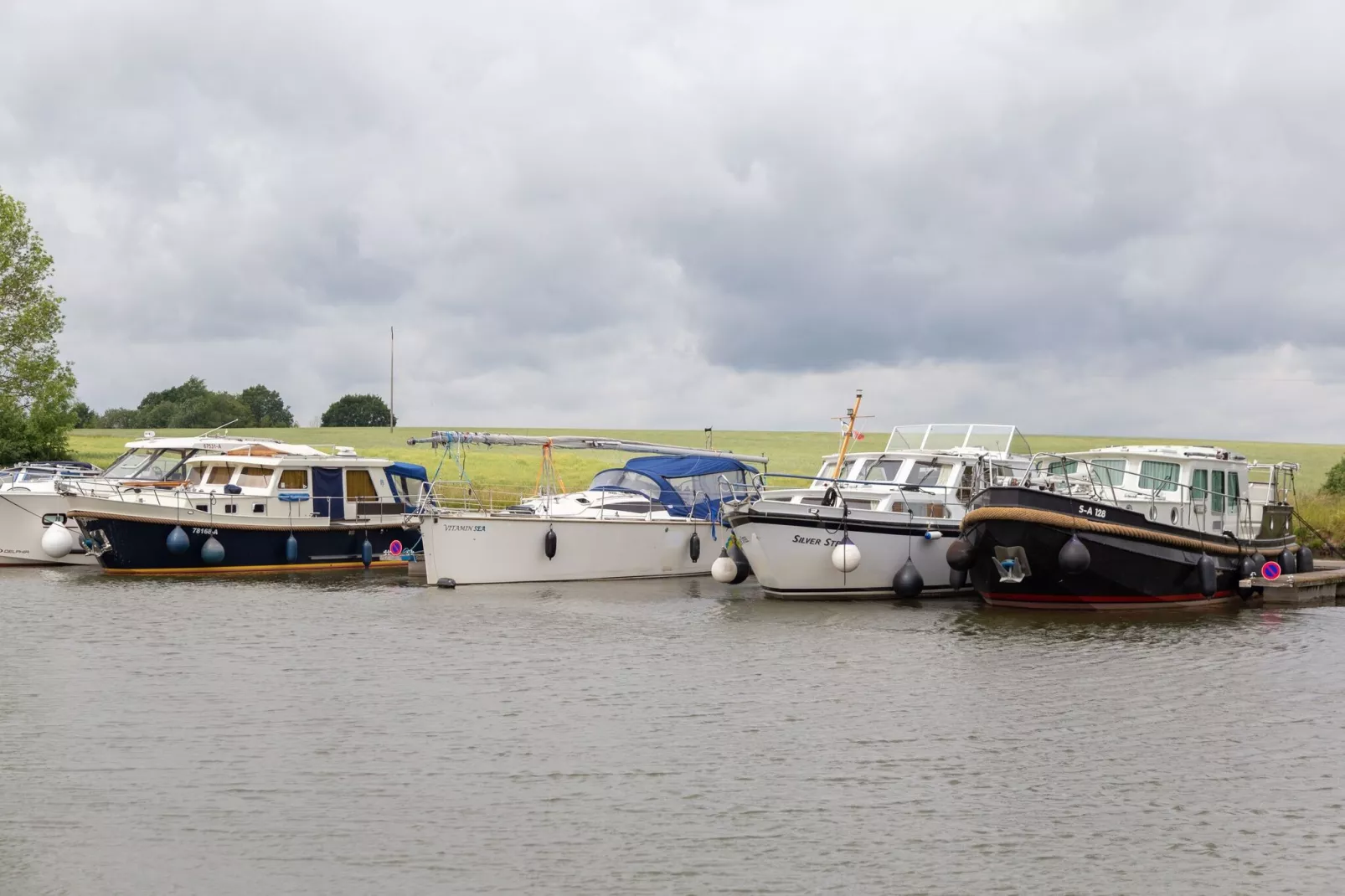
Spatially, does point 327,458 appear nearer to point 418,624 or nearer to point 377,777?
point 418,624

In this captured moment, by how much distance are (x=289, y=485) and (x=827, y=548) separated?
14.8 meters

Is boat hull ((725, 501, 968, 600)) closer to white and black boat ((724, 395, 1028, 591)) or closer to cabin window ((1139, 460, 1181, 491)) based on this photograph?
white and black boat ((724, 395, 1028, 591))

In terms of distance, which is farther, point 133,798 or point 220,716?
point 220,716

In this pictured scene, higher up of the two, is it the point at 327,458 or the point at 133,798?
the point at 327,458

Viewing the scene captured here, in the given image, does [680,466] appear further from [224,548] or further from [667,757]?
[667,757]

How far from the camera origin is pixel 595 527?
29.1 meters

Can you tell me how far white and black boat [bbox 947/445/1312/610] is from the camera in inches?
940

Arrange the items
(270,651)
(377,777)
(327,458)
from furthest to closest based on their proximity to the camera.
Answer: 1. (327,458)
2. (270,651)
3. (377,777)

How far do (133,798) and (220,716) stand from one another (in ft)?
11.0

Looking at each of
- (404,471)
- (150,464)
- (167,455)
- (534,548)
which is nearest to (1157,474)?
(534,548)

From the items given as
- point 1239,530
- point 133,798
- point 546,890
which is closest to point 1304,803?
point 546,890

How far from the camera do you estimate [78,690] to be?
16578 millimetres

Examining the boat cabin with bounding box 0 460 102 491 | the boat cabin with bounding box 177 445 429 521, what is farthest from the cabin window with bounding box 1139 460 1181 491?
the boat cabin with bounding box 0 460 102 491

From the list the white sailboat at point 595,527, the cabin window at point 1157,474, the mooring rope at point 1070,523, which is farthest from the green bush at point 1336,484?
the white sailboat at point 595,527
